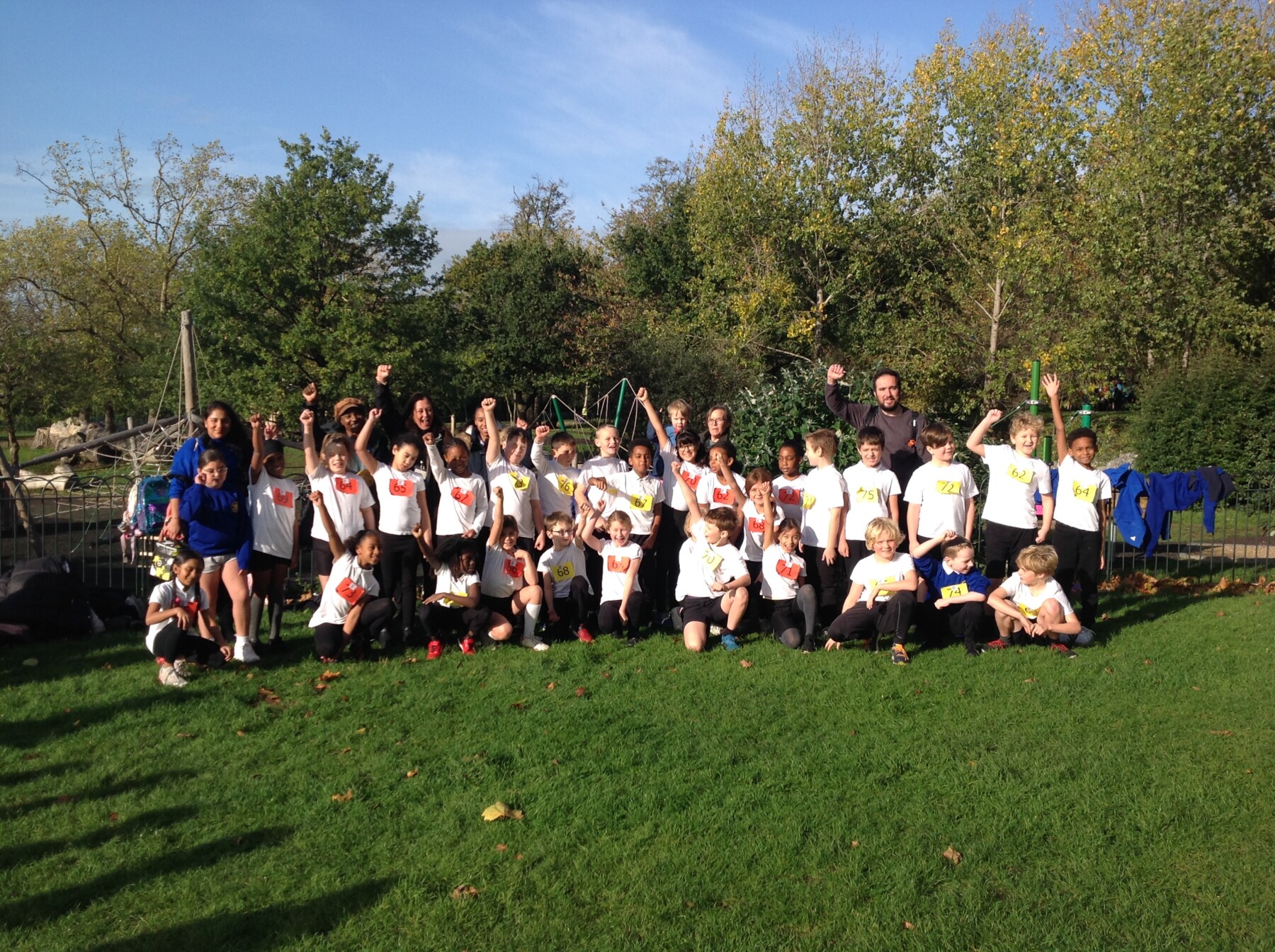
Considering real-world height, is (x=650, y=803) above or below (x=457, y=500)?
below

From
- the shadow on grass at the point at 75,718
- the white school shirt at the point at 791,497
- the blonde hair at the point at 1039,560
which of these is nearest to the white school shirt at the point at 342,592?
the shadow on grass at the point at 75,718

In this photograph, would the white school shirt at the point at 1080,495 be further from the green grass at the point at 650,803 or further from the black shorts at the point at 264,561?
the black shorts at the point at 264,561

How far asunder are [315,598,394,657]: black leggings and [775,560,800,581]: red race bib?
2.92m

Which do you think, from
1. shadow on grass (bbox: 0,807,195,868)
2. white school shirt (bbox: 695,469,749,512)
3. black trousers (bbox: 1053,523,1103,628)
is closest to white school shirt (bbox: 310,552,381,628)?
shadow on grass (bbox: 0,807,195,868)

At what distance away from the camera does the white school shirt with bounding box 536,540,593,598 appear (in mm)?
7840

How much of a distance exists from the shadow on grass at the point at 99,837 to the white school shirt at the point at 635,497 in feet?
13.8

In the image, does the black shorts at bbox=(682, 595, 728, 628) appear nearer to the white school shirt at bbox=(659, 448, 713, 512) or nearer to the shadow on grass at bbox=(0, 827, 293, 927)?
the white school shirt at bbox=(659, 448, 713, 512)

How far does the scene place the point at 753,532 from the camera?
26.1 feet

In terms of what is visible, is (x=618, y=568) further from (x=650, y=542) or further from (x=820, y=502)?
(x=820, y=502)

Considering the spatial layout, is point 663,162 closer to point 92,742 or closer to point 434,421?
point 434,421

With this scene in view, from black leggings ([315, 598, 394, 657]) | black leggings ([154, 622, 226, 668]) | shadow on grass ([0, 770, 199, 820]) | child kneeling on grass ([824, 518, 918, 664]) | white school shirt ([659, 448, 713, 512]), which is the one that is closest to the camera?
shadow on grass ([0, 770, 199, 820])

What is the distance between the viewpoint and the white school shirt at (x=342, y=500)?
741 centimetres

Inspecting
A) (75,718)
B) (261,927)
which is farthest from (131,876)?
(75,718)

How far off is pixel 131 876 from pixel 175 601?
10.1 feet
